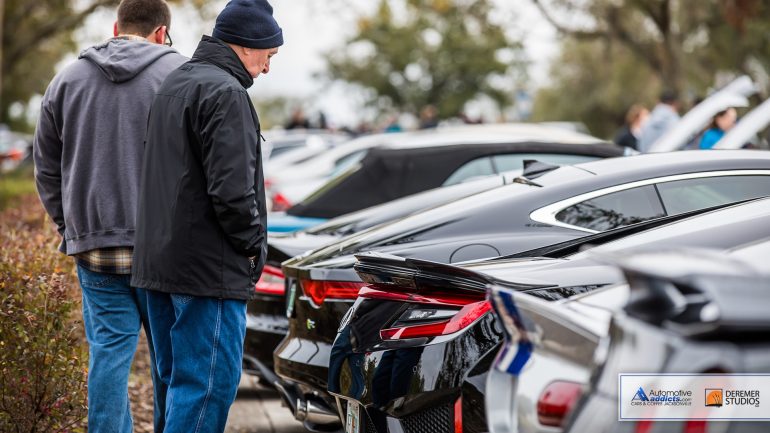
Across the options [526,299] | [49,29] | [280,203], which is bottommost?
[280,203]

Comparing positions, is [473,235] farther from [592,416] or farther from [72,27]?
[72,27]

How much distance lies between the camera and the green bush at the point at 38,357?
15.3ft

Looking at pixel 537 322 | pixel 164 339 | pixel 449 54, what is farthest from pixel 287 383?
pixel 449 54

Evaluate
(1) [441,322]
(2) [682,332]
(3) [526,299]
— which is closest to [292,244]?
(1) [441,322]

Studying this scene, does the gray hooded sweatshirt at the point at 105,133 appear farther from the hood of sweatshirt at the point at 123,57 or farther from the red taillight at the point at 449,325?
the red taillight at the point at 449,325

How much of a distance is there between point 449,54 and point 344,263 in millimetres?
61420

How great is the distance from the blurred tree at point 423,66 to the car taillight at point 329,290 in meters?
58.8

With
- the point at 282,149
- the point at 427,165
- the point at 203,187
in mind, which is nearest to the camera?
the point at 203,187

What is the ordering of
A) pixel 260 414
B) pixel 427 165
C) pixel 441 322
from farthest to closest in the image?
1. pixel 427 165
2. pixel 260 414
3. pixel 441 322

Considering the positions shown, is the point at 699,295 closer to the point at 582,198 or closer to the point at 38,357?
the point at 582,198

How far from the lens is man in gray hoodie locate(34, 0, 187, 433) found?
4.62 m

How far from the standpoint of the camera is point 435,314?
150 inches

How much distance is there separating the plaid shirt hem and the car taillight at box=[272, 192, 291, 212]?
5.60 m

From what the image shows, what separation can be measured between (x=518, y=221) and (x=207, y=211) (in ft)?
5.89
